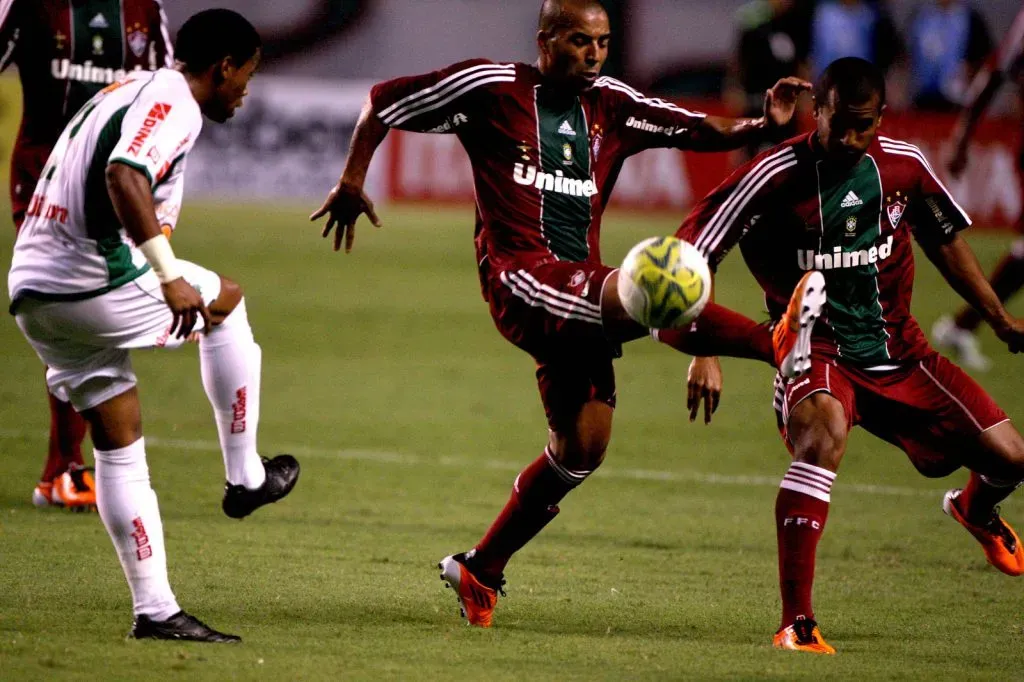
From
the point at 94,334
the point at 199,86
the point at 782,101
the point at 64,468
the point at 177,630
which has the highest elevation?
A: the point at 199,86

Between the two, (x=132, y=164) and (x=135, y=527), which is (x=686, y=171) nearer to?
(x=135, y=527)

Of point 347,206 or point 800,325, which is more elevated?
point 347,206

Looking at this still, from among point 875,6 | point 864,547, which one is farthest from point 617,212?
point 864,547

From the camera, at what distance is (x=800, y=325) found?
5.15m

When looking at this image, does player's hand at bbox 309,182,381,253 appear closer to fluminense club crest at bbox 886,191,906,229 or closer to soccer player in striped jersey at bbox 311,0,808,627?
soccer player in striped jersey at bbox 311,0,808,627

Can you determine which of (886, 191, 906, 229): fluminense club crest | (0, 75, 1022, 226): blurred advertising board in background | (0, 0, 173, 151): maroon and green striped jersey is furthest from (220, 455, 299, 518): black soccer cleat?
(0, 75, 1022, 226): blurred advertising board in background

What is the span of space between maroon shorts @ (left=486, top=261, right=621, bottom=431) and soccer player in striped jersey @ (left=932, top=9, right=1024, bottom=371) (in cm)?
472

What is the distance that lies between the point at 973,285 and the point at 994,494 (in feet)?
2.76

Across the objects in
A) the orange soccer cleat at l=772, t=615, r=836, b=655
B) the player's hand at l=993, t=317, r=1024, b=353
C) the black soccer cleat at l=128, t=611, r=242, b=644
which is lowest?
the orange soccer cleat at l=772, t=615, r=836, b=655

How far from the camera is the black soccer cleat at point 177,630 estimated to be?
4867 millimetres

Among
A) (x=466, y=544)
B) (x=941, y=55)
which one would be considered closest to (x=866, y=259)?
(x=466, y=544)

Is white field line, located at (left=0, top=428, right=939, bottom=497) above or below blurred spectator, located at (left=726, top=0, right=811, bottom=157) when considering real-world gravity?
below

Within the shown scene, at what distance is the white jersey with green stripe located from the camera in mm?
4754

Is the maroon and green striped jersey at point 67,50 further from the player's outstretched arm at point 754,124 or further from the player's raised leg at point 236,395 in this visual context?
the player's outstretched arm at point 754,124
